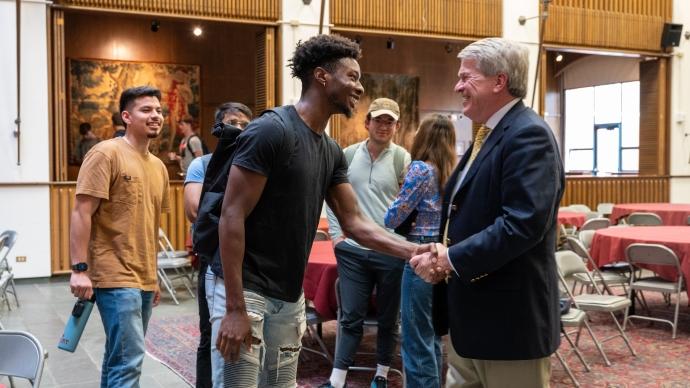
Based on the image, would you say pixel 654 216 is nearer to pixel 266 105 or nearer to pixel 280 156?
pixel 266 105

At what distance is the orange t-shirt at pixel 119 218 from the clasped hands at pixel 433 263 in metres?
1.52

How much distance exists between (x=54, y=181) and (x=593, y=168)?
14565 mm

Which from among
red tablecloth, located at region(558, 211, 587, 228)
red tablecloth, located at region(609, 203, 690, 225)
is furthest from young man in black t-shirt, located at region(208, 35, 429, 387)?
red tablecloth, located at region(609, 203, 690, 225)

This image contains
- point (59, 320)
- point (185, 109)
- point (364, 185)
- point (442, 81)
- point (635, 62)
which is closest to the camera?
point (364, 185)

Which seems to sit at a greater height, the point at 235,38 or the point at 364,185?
the point at 235,38

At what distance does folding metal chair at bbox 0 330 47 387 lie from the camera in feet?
9.00

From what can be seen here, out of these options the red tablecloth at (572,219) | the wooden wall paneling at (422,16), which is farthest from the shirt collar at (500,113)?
the wooden wall paneling at (422,16)

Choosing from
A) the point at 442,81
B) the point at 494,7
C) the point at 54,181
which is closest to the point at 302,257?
the point at 54,181

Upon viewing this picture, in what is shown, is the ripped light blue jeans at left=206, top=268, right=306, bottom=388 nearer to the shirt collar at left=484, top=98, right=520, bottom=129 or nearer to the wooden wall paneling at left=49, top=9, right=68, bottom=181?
the shirt collar at left=484, top=98, right=520, bottom=129

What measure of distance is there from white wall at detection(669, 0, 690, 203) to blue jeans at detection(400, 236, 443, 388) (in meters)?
11.5

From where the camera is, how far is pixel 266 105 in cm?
1074

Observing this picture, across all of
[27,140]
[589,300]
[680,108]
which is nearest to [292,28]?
[27,140]

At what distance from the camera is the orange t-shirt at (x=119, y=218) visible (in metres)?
3.37

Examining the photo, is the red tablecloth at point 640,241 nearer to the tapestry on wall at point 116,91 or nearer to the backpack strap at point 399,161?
the backpack strap at point 399,161
